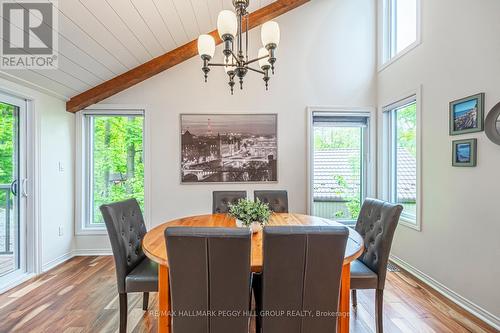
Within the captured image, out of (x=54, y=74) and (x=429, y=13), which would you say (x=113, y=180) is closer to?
(x=54, y=74)

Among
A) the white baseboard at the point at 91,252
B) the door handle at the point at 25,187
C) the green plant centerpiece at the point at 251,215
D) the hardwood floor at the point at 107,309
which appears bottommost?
the hardwood floor at the point at 107,309

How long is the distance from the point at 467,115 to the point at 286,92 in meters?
2.14

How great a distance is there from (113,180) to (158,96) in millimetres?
1413

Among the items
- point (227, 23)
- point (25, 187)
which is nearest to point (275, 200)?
point (227, 23)

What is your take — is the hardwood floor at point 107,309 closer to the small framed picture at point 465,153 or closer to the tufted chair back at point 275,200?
the tufted chair back at point 275,200

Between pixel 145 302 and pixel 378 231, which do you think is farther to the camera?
pixel 145 302

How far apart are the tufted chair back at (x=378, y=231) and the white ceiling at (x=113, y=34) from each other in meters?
2.76

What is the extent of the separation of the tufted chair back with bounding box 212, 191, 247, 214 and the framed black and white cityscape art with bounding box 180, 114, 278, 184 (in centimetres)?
81

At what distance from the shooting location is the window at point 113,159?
3.74 meters

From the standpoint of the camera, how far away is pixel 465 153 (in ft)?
7.57

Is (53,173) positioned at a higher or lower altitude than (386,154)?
lower

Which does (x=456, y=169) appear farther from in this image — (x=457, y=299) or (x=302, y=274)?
(x=302, y=274)

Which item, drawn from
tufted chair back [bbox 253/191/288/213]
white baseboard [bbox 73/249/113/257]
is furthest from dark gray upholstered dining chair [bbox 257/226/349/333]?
white baseboard [bbox 73/249/113/257]

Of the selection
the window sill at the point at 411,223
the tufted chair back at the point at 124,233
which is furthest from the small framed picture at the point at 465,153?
the tufted chair back at the point at 124,233
